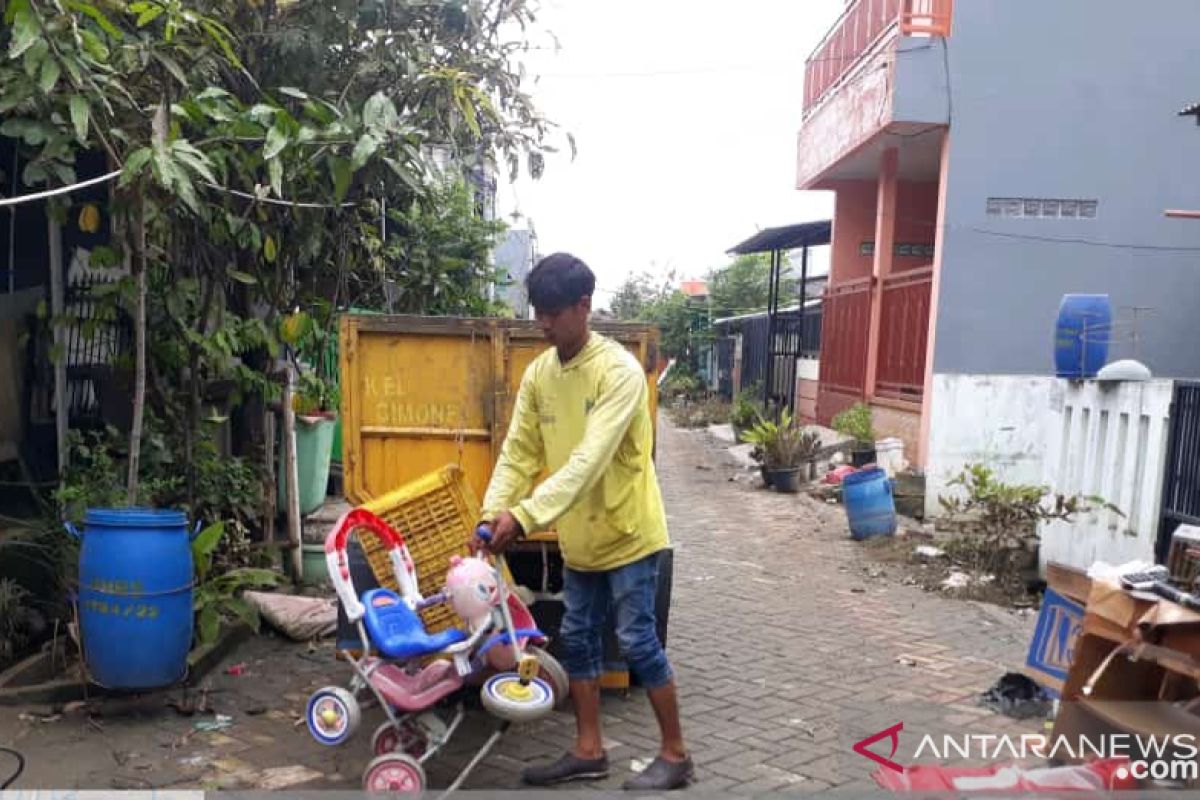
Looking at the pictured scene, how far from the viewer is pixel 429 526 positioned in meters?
3.76

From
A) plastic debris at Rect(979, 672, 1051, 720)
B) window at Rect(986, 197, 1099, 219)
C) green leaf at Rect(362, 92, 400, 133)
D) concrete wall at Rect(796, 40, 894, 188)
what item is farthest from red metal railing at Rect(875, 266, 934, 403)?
green leaf at Rect(362, 92, 400, 133)

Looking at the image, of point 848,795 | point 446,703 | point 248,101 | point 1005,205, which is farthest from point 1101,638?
point 1005,205

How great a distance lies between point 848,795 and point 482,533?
5.46ft

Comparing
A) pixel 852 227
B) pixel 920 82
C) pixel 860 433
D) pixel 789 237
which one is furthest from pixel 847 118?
pixel 860 433

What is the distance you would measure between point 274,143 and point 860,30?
35.3 ft

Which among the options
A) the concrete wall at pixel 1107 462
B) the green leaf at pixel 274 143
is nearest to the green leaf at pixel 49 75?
the green leaf at pixel 274 143

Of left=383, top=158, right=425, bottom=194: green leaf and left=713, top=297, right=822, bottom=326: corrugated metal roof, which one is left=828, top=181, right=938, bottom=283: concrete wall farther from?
left=383, top=158, right=425, bottom=194: green leaf

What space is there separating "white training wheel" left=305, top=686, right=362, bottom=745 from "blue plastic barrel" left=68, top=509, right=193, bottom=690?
94cm

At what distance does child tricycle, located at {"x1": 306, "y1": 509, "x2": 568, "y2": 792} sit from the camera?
10.0 ft

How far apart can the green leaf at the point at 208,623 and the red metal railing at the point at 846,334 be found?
9613mm

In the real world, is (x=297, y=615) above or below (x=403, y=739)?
below

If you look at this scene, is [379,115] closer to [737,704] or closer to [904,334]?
[737,704]

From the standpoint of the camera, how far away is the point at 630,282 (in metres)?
36.5

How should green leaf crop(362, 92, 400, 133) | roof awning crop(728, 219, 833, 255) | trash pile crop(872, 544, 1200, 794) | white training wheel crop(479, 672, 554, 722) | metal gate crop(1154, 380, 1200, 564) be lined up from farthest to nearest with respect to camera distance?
roof awning crop(728, 219, 833, 255)
metal gate crop(1154, 380, 1200, 564)
green leaf crop(362, 92, 400, 133)
white training wheel crop(479, 672, 554, 722)
trash pile crop(872, 544, 1200, 794)
